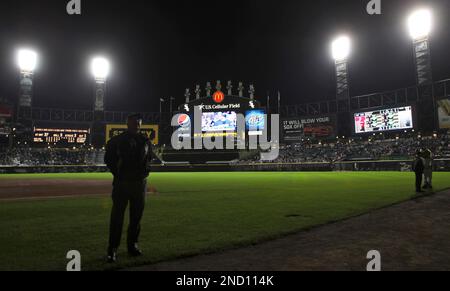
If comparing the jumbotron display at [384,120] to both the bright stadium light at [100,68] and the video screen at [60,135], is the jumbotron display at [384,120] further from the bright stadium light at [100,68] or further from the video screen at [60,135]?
Result: the video screen at [60,135]

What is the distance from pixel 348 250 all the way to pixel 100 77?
66.0 m

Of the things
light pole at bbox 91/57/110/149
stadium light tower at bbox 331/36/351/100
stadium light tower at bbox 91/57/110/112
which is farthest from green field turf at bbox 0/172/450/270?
light pole at bbox 91/57/110/149

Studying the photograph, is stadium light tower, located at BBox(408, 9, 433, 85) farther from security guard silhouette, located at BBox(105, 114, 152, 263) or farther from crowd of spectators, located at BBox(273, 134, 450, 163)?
security guard silhouette, located at BBox(105, 114, 152, 263)

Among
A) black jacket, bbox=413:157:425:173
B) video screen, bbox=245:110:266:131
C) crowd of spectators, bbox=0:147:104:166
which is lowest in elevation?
black jacket, bbox=413:157:425:173

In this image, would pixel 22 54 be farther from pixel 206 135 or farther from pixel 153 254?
pixel 153 254

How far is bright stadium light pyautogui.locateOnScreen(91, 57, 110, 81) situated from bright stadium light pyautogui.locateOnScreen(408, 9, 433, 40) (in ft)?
174

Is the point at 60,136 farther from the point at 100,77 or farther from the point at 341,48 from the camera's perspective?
the point at 341,48

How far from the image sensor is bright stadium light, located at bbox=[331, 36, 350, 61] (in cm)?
5403

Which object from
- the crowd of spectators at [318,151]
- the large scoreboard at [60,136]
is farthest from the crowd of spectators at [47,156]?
the large scoreboard at [60,136]

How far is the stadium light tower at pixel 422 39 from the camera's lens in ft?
146

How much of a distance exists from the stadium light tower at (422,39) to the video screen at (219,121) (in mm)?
32171

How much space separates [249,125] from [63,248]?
190 feet

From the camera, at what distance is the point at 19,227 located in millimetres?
7160
